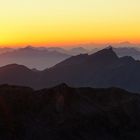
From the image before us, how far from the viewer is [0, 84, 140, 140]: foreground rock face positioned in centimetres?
9875

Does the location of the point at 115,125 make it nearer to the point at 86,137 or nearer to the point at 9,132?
the point at 86,137

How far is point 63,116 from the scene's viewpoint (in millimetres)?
107375

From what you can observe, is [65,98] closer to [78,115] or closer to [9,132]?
[78,115]

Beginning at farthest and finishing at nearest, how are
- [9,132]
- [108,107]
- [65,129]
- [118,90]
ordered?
[118,90]
[108,107]
[65,129]
[9,132]

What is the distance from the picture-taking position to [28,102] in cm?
10900

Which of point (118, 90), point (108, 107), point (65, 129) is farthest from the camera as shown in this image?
point (118, 90)

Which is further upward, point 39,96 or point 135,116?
point 39,96

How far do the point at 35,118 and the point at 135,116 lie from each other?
28.8 meters

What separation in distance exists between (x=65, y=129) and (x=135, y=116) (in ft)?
81.4

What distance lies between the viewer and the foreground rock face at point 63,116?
98.8 metres

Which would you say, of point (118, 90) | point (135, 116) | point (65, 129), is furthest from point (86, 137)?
A: point (118, 90)

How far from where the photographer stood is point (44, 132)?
99125 millimetres

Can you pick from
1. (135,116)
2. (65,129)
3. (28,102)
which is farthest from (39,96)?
(135,116)

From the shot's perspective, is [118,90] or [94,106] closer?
[94,106]
